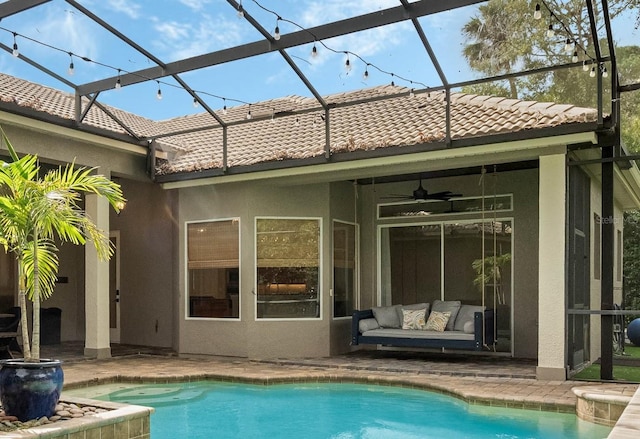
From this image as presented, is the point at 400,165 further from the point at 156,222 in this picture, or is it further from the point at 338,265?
the point at 156,222

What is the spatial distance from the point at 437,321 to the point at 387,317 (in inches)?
37.9

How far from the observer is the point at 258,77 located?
1030cm

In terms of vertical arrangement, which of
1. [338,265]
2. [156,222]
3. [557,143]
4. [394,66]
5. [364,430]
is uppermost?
[394,66]

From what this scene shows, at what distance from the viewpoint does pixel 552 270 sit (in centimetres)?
834

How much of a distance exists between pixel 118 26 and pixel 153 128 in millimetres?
5826

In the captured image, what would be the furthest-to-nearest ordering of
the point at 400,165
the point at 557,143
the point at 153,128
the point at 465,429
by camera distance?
1. the point at 153,128
2. the point at 400,165
3. the point at 557,143
4. the point at 465,429

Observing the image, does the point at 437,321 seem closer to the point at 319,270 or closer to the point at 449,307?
the point at 449,307

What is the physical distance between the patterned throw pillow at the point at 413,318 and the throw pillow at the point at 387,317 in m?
0.17

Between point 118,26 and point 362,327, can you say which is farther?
point 362,327

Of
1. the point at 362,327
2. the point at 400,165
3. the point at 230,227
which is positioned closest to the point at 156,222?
the point at 230,227

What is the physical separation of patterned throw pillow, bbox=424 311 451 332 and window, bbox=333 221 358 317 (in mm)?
1574

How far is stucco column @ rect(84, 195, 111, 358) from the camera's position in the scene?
1042 cm

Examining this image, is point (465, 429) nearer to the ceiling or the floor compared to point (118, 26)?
nearer to the floor

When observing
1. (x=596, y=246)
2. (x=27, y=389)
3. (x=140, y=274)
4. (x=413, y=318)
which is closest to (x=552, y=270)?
(x=596, y=246)
